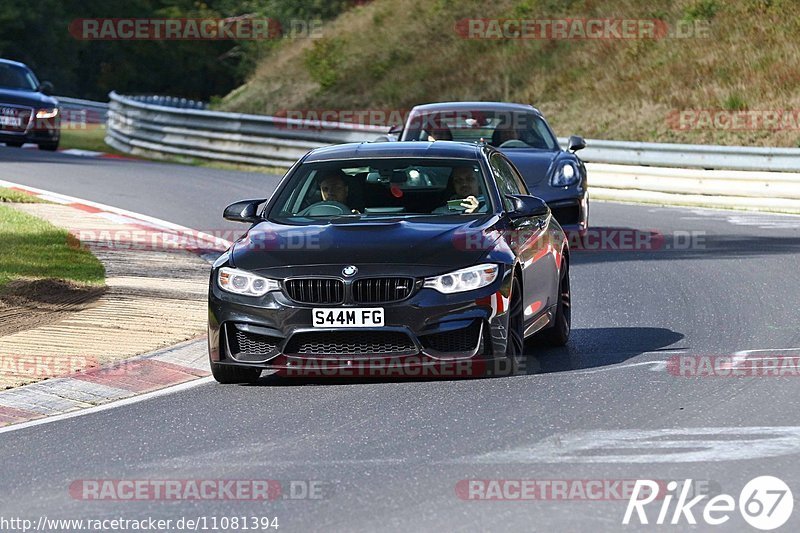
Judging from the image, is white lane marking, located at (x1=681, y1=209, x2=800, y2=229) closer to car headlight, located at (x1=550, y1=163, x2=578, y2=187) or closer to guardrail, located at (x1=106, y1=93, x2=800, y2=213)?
guardrail, located at (x1=106, y1=93, x2=800, y2=213)

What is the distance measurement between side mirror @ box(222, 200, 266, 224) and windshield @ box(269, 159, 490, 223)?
0.38 ft

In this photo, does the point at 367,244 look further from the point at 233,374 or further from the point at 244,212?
the point at 244,212

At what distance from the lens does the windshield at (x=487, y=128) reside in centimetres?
1827

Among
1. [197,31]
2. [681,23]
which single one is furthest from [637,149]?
[197,31]

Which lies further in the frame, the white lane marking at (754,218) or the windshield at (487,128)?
the white lane marking at (754,218)

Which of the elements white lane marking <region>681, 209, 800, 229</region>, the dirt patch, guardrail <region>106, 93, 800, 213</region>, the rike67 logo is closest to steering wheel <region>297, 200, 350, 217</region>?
the dirt patch

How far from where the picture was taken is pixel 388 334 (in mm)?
9375

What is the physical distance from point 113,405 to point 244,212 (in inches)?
72.4

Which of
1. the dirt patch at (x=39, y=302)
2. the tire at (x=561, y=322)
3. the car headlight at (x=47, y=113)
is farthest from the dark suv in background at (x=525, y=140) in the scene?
the car headlight at (x=47, y=113)

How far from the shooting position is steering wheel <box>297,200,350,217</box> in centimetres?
1060

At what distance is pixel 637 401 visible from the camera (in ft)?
29.3

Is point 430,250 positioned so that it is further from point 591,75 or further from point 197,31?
point 197,31

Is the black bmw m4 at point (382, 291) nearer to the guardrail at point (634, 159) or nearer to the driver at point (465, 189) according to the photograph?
the driver at point (465, 189)

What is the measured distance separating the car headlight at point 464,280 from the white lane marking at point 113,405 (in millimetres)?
1730
